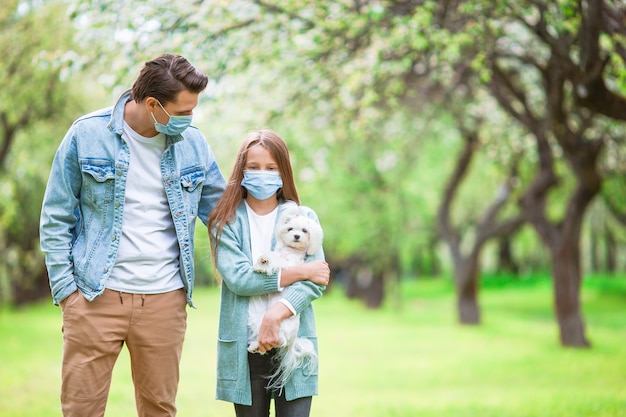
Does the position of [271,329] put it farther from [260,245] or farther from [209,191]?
[209,191]

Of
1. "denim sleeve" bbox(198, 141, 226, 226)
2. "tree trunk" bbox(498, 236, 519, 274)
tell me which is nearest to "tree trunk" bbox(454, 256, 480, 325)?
"denim sleeve" bbox(198, 141, 226, 226)

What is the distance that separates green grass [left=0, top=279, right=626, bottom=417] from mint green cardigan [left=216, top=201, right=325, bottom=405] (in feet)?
16.7

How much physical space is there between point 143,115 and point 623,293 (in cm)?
2735

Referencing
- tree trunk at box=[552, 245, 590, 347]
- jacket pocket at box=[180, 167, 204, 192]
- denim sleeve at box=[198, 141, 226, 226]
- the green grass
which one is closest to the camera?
jacket pocket at box=[180, 167, 204, 192]

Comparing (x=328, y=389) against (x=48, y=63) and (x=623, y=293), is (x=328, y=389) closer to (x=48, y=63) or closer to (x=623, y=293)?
(x=48, y=63)

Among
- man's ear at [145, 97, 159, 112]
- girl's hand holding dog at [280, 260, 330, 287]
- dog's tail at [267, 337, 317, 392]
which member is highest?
man's ear at [145, 97, 159, 112]

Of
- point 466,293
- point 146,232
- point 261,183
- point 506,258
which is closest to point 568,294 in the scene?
point 466,293

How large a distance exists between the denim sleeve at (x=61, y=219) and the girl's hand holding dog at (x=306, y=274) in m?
0.97

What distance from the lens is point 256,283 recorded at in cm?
374

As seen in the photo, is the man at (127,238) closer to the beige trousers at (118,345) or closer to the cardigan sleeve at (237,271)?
the beige trousers at (118,345)

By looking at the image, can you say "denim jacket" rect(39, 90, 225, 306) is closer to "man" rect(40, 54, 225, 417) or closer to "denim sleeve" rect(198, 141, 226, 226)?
"man" rect(40, 54, 225, 417)

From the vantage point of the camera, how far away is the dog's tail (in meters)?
3.75

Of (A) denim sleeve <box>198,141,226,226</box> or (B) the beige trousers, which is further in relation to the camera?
(A) denim sleeve <box>198,141,226,226</box>

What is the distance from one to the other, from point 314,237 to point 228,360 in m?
0.71
